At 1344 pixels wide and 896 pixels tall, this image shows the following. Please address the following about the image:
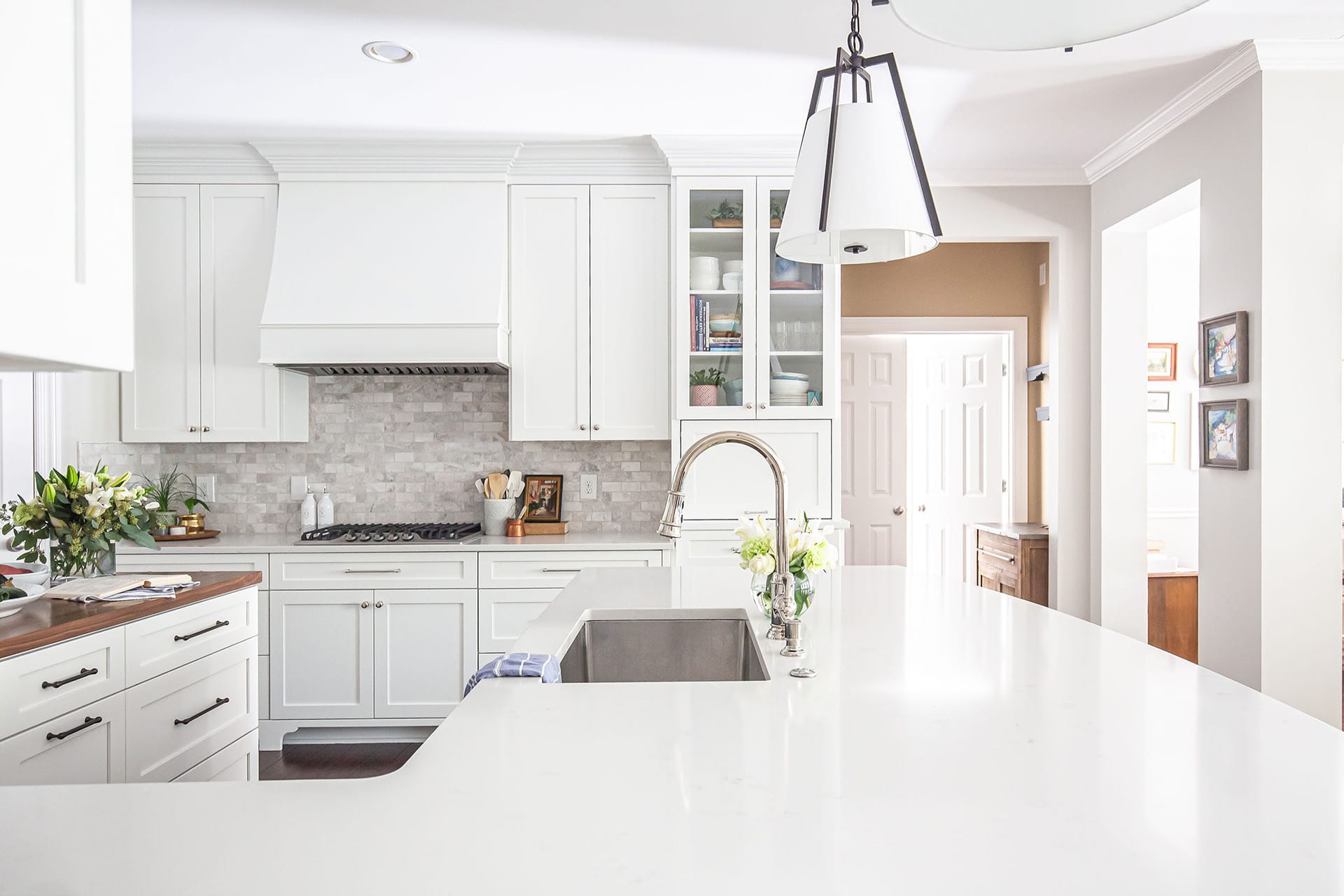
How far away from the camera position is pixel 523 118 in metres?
3.38

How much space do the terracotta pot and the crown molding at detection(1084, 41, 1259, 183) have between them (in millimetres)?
2120

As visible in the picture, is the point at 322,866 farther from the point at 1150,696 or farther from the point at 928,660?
the point at 1150,696

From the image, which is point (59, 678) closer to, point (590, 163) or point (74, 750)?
point (74, 750)

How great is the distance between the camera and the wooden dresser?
425cm

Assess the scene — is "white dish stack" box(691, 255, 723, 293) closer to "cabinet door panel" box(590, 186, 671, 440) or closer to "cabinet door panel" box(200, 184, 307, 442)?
"cabinet door panel" box(590, 186, 671, 440)

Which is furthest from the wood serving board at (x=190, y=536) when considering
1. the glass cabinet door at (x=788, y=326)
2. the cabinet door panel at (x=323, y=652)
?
the glass cabinet door at (x=788, y=326)

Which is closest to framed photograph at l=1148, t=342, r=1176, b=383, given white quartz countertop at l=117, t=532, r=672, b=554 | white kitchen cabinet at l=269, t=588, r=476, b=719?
white quartz countertop at l=117, t=532, r=672, b=554

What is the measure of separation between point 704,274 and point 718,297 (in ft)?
0.40

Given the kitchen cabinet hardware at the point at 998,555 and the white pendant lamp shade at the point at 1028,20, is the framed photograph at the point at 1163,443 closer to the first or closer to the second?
the kitchen cabinet hardware at the point at 998,555

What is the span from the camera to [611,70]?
2945 mm

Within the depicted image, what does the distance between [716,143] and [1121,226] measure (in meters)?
1.96

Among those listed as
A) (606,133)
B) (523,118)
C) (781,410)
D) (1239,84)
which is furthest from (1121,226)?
(523,118)

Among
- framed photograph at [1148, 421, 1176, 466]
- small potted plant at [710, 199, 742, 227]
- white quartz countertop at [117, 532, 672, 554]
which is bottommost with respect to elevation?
white quartz countertop at [117, 532, 672, 554]

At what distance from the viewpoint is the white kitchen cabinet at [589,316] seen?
146 inches
